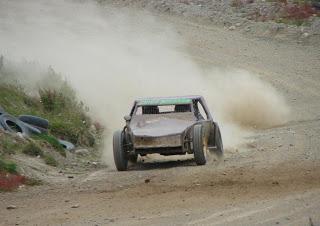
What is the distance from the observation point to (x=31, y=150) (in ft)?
56.8

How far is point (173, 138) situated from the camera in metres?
16.4

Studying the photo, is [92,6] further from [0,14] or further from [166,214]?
[166,214]

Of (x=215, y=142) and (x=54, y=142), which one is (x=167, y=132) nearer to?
(x=215, y=142)

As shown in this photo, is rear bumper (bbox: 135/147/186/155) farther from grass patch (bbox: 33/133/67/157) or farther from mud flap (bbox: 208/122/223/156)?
grass patch (bbox: 33/133/67/157)

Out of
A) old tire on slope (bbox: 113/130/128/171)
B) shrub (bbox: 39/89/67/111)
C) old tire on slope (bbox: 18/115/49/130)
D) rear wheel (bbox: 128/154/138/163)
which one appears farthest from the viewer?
shrub (bbox: 39/89/67/111)

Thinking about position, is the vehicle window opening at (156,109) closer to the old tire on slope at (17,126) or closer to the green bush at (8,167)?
the old tire on slope at (17,126)

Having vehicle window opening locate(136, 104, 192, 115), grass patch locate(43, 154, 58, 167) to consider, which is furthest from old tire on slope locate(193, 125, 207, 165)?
grass patch locate(43, 154, 58, 167)

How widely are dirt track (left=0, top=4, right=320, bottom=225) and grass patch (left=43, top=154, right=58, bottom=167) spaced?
1.02 m

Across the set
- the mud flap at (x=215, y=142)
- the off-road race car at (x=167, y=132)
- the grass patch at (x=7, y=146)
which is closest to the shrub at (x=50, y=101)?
the off-road race car at (x=167, y=132)

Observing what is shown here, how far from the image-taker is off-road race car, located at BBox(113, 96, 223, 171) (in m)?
16.4

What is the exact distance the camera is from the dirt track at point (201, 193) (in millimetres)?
11047

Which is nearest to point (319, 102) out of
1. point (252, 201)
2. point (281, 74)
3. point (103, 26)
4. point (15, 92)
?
point (281, 74)

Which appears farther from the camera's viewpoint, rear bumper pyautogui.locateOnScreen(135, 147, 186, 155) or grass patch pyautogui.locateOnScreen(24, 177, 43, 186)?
rear bumper pyautogui.locateOnScreen(135, 147, 186, 155)

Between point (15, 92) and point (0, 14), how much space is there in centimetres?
1828
